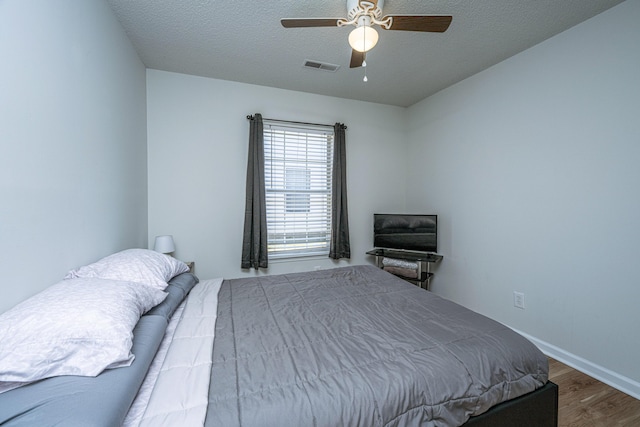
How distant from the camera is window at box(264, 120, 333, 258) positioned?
321 centimetres

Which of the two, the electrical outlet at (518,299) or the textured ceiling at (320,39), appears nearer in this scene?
the textured ceiling at (320,39)

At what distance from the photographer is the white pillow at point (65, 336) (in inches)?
28.1

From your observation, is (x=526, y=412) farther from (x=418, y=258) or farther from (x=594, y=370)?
(x=418, y=258)

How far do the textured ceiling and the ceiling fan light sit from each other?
0.41 metres

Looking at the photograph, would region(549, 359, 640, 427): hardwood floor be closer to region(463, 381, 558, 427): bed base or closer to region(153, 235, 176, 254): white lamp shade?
region(463, 381, 558, 427): bed base

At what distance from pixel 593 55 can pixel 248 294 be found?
322 cm

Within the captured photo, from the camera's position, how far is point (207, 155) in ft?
9.57

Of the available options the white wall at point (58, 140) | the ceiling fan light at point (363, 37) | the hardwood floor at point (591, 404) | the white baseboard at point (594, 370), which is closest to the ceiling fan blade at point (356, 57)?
the ceiling fan light at point (363, 37)

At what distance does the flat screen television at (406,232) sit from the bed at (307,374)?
1.63 meters

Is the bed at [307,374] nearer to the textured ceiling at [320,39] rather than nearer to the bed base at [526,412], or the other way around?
the bed base at [526,412]

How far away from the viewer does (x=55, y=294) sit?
0.94 metres

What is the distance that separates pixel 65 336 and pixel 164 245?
193cm


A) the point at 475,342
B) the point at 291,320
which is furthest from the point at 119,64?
the point at 475,342

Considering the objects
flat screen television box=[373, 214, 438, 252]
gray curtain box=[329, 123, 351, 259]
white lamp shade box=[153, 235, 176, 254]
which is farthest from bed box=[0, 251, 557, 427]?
gray curtain box=[329, 123, 351, 259]
